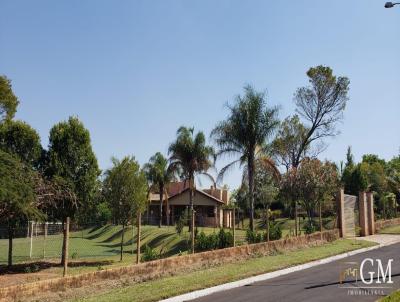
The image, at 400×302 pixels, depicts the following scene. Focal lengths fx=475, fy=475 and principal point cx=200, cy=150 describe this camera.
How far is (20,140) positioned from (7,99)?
91.4 ft

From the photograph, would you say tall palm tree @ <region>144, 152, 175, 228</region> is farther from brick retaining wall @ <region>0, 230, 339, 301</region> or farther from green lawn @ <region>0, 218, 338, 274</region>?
brick retaining wall @ <region>0, 230, 339, 301</region>

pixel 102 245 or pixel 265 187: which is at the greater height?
pixel 265 187

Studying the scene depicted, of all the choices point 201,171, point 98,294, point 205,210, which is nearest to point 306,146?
point 205,210

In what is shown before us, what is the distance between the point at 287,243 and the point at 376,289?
375 inches

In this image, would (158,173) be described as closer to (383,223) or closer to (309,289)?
(383,223)

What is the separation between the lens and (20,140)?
20.4 meters

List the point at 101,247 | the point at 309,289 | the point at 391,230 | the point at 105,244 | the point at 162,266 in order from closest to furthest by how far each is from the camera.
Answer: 1. the point at 309,289
2. the point at 162,266
3. the point at 391,230
4. the point at 101,247
5. the point at 105,244

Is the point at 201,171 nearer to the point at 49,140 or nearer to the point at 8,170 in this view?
the point at 49,140

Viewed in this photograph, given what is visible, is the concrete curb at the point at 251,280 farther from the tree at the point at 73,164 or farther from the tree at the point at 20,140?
the tree at the point at 20,140

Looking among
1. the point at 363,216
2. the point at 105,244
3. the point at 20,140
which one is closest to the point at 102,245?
Result: the point at 105,244

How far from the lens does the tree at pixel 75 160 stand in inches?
820

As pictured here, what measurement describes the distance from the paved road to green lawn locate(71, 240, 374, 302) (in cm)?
80

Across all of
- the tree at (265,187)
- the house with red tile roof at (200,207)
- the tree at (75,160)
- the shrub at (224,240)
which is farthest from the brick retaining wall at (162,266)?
the house with red tile roof at (200,207)

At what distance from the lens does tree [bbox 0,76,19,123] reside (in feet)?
149
